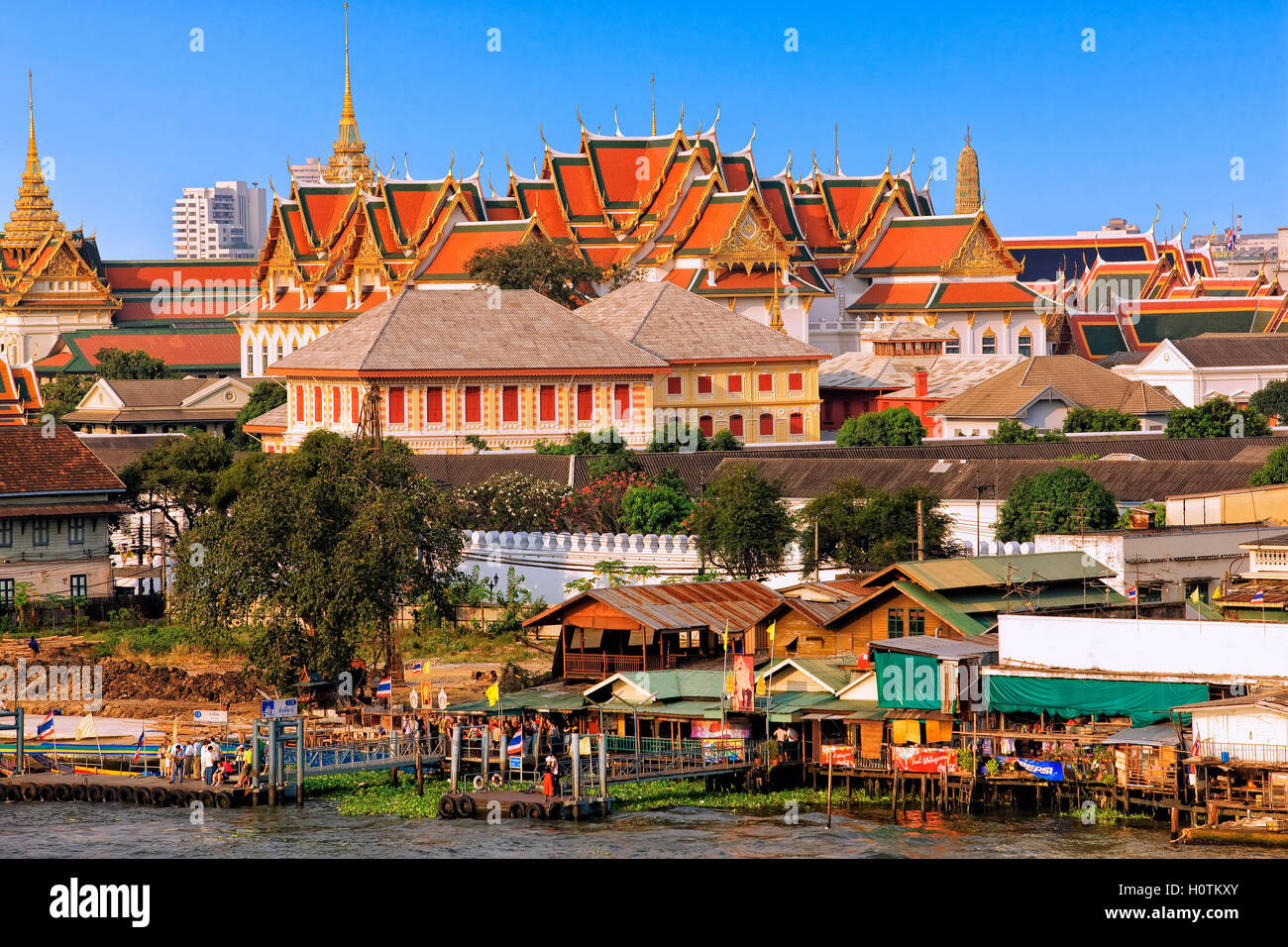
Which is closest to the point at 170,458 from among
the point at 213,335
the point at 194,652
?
the point at 194,652

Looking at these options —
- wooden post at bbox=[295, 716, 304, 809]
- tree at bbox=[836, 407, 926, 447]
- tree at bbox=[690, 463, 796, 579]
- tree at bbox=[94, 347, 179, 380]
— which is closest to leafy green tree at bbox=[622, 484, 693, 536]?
tree at bbox=[690, 463, 796, 579]

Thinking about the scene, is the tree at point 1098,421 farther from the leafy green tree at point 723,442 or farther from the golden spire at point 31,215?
the golden spire at point 31,215

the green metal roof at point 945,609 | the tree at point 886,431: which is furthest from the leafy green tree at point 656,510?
the tree at point 886,431

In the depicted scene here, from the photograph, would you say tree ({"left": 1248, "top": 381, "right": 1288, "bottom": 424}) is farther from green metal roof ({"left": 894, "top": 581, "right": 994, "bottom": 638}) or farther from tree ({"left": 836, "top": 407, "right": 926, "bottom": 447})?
green metal roof ({"left": 894, "top": 581, "right": 994, "bottom": 638})

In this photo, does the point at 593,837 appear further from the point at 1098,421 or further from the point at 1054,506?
the point at 1098,421

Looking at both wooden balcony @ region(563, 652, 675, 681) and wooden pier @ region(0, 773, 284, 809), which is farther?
wooden balcony @ region(563, 652, 675, 681)

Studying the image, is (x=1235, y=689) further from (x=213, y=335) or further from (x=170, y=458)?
(x=213, y=335)
